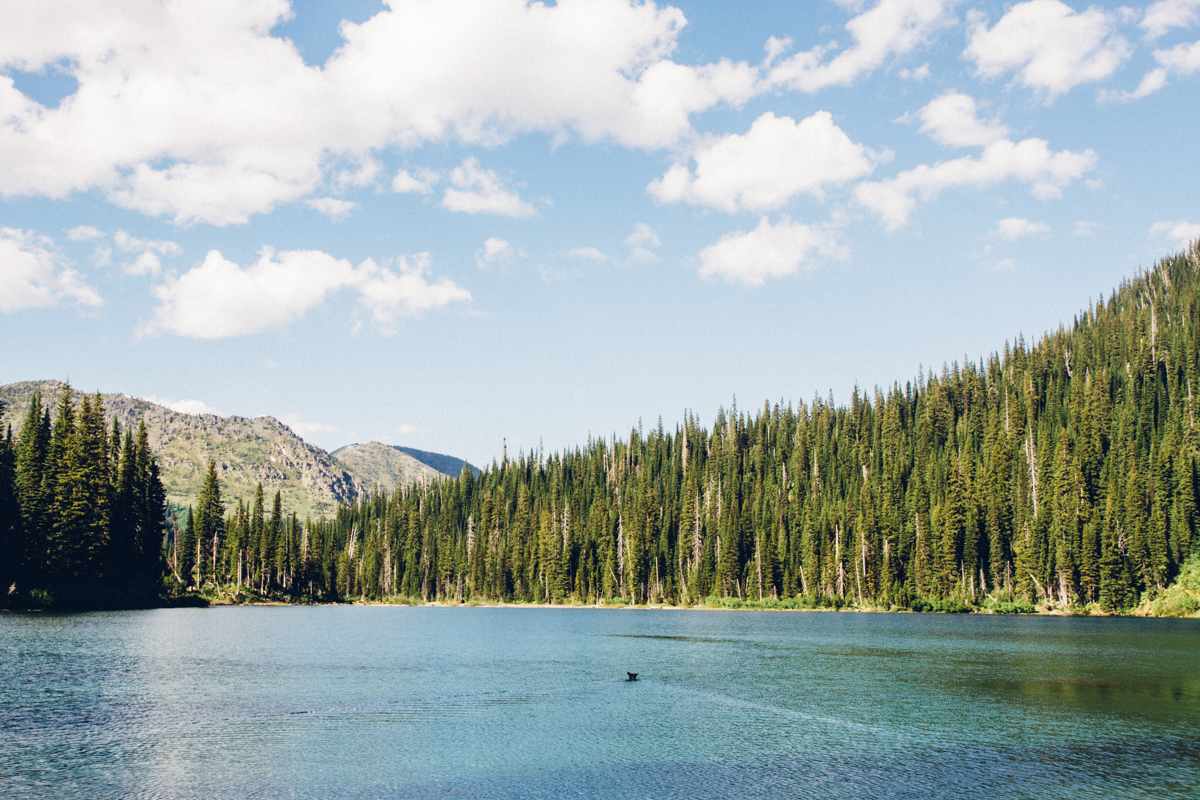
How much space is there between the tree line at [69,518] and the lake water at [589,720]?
34.1 meters

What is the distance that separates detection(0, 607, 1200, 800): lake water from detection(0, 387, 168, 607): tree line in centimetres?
3414

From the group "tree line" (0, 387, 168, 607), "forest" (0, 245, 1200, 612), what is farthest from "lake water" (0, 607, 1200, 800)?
"forest" (0, 245, 1200, 612)

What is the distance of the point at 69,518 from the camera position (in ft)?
379

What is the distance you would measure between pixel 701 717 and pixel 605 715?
488cm

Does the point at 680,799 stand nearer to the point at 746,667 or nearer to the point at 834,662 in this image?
the point at 746,667

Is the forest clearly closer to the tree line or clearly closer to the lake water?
the tree line

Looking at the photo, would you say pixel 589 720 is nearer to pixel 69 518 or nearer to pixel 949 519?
pixel 69 518

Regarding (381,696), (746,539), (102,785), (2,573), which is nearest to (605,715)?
(381,696)

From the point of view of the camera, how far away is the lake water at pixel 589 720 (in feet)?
105

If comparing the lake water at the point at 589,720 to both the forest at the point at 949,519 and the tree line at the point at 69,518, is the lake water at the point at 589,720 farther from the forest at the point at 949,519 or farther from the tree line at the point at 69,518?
the forest at the point at 949,519

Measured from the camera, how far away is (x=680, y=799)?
3020 cm

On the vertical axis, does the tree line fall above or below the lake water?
above

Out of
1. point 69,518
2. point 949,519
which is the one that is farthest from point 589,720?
point 949,519

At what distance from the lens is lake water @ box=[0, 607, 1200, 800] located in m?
32.0
